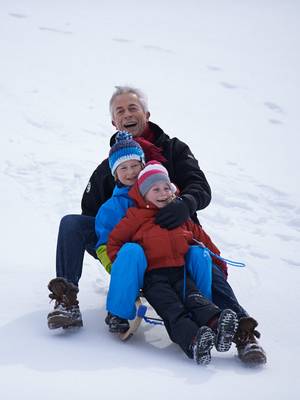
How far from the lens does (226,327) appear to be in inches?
101

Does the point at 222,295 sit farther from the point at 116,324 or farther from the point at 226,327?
the point at 116,324

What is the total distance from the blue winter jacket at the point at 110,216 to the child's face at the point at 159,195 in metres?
0.18

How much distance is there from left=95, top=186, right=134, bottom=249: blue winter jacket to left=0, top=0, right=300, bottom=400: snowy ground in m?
0.49

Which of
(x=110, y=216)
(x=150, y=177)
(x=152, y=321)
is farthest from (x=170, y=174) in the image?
(x=152, y=321)

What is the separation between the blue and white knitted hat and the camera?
327 centimetres

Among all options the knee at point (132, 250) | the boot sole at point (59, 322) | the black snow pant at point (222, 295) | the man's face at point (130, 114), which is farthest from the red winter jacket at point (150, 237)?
the man's face at point (130, 114)

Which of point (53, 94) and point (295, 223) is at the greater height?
point (53, 94)

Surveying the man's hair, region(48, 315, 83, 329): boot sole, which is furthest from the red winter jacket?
the man's hair

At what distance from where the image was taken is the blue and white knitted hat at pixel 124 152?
10.7 feet

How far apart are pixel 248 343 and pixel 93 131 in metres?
6.30

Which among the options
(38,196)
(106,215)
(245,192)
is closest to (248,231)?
(245,192)

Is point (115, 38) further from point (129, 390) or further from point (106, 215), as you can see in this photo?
point (129, 390)

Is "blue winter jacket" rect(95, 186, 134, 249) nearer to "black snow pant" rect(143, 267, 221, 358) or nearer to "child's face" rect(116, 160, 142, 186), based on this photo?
"child's face" rect(116, 160, 142, 186)

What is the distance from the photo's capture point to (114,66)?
12.9 metres
